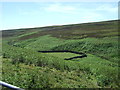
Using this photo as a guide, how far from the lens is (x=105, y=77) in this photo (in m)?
12.9

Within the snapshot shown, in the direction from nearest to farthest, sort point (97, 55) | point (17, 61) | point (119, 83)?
point (119, 83), point (17, 61), point (97, 55)

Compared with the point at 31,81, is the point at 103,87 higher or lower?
lower

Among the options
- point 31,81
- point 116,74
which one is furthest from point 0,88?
point 116,74

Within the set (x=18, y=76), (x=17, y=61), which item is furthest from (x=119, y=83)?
(x=17, y=61)

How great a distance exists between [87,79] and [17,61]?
7365 mm

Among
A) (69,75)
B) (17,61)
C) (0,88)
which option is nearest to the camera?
(0,88)

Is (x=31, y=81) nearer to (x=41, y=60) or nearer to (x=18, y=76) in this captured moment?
(x=18, y=76)

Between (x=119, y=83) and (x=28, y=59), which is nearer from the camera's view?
(x=119, y=83)

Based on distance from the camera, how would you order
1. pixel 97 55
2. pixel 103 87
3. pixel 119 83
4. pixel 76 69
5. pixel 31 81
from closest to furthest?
1. pixel 31 81
2. pixel 103 87
3. pixel 119 83
4. pixel 76 69
5. pixel 97 55

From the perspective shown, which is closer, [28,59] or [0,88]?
[0,88]

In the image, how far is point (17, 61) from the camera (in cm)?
1617

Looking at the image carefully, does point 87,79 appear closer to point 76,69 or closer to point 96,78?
point 96,78

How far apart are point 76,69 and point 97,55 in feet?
25.5

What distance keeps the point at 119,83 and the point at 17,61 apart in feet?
31.9
